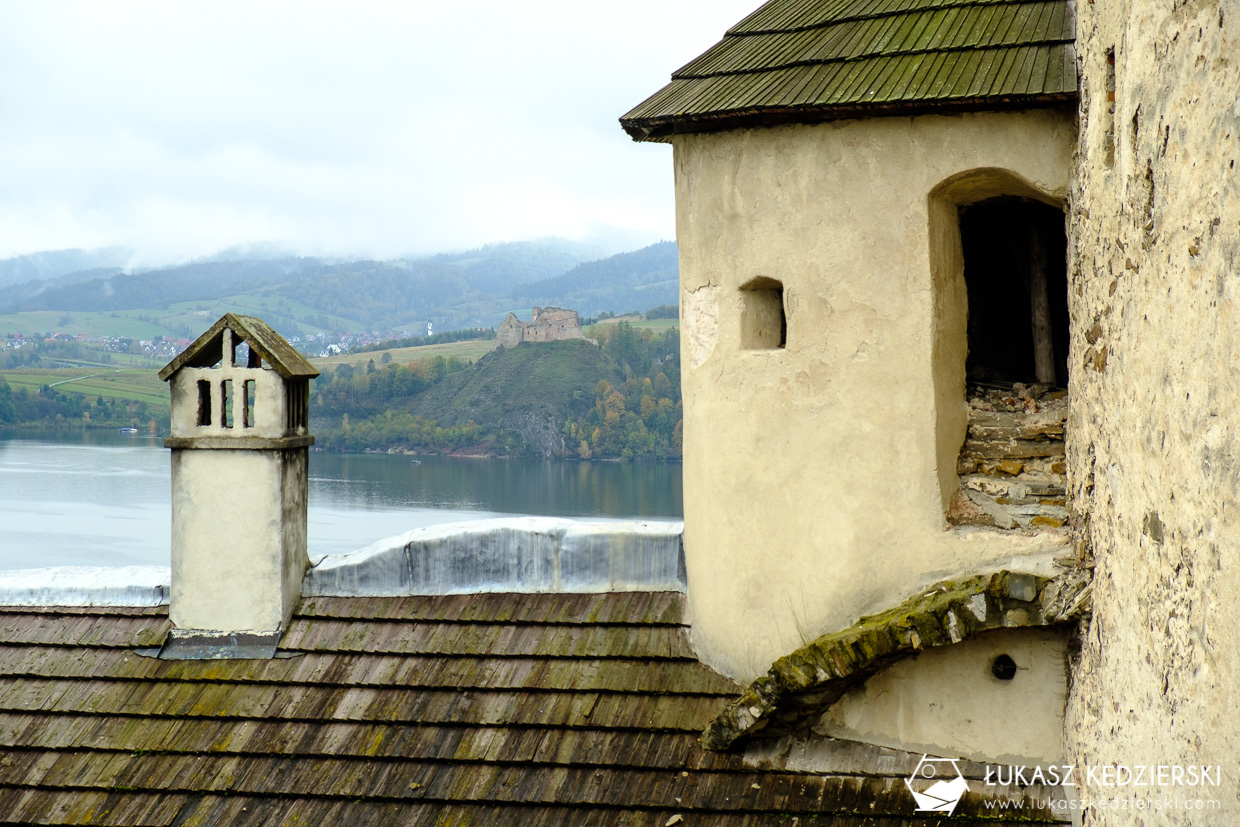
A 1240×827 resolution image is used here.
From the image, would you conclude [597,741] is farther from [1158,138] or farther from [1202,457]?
[1158,138]

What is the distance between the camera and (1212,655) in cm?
275

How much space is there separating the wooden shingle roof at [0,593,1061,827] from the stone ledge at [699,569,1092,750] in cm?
30

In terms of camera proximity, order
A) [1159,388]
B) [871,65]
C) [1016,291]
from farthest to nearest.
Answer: [1016,291], [871,65], [1159,388]

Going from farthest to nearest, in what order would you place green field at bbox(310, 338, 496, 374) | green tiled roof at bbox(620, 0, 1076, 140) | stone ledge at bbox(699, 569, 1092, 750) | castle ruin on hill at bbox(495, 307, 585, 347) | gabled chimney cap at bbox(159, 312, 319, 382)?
green field at bbox(310, 338, 496, 374) → castle ruin on hill at bbox(495, 307, 585, 347) → gabled chimney cap at bbox(159, 312, 319, 382) → green tiled roof at bbox(620, 0, 1076, 140) → stone ledge at bbox(699, 569, 1092, 750)

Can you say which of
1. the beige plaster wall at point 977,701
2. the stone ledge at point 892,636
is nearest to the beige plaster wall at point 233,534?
the stone ledge at point 892,636

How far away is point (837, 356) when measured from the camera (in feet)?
15.3

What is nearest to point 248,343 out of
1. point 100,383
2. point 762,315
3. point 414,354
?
point 762,315

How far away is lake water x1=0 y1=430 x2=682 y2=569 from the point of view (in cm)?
2395

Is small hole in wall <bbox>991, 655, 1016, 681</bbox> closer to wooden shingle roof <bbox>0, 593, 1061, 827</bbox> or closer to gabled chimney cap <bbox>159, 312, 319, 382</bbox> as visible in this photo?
wooden shingle roof <bbox>0, 593, 1061, 827</bbox>

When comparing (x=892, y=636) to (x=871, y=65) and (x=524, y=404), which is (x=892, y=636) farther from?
(x=524, y=404)

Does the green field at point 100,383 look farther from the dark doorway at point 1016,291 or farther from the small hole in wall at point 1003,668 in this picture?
the small hole in wall at point 1003,668

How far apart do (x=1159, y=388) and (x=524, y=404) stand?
43724 millimetres

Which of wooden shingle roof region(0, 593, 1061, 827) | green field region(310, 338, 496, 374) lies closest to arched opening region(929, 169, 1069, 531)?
wooden shingle roof region(0, 593, 1061, 827)

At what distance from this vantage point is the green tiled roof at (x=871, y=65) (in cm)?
430
